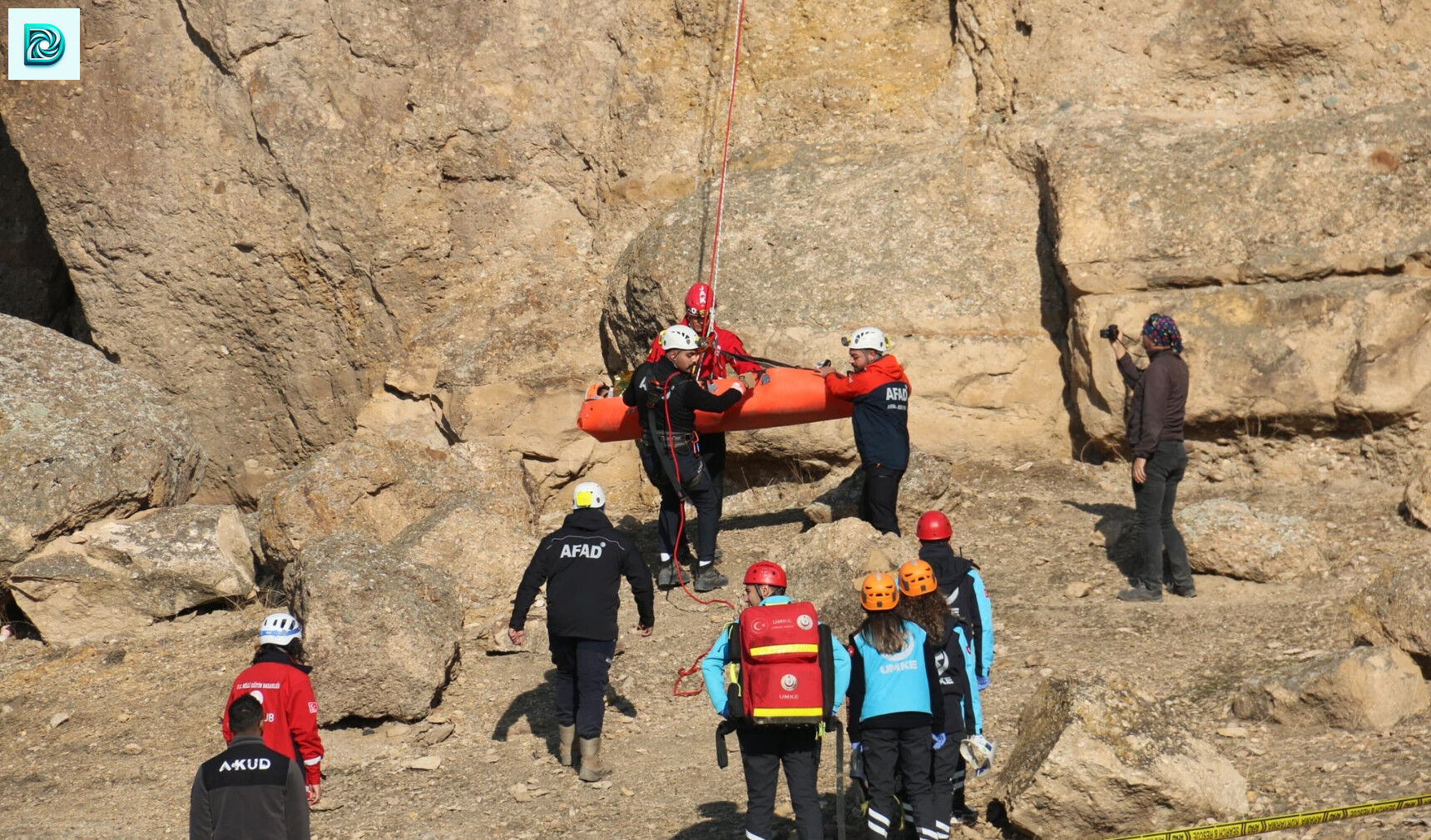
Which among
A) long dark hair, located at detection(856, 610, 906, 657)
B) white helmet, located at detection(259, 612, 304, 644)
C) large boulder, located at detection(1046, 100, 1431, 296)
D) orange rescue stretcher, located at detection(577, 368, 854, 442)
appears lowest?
white helmet, located at detection(259, 612, 304, 644)

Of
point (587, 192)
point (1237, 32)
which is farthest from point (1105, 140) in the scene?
point (587, 192)

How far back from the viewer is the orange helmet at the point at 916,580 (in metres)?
6.25

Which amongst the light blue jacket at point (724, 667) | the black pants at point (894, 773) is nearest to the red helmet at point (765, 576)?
the light blue jacket at point (724, 667)

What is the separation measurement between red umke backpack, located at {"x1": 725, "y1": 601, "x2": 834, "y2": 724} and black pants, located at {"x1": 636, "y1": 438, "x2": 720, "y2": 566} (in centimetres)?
398

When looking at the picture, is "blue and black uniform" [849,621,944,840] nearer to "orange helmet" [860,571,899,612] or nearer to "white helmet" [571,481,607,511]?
"orange helmet" [860,571,899,612]

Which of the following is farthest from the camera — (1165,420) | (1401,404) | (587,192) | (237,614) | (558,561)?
(587,192)

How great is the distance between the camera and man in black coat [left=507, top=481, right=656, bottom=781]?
7742mm

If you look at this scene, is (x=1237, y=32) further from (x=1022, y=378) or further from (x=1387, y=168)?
(x=1022, y=378)

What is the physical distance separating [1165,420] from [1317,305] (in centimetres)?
231

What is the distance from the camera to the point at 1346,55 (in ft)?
36.8

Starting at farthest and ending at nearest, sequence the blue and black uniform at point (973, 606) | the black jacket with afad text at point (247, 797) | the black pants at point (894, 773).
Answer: the blue and black uniform at point (973, 606)
the black pants at point (894, 773)
the black jacket with afad text at point (247, 797)

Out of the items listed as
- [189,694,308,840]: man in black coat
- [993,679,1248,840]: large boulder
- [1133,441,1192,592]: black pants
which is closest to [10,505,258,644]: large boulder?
[189,694,308,840]: man in black coat

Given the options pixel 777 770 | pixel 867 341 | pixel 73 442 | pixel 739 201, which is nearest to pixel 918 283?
pixel 739 201

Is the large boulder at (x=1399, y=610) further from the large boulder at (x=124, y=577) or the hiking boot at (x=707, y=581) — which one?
the large boulder at (x=124, y=577)
